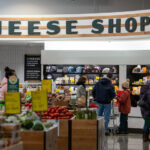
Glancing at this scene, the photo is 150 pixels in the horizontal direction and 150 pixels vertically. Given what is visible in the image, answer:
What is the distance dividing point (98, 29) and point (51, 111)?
226 inches

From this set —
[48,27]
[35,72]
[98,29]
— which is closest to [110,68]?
[98,29]

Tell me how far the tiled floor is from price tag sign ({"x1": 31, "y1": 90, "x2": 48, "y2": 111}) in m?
3.22

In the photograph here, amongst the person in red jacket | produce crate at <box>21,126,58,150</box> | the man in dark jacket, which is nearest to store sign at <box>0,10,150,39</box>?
the person in red jacket

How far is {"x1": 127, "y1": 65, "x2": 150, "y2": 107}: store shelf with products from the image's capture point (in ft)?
41.2

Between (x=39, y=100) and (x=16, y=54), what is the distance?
1202 centimetres

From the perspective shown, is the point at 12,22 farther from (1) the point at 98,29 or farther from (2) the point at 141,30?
(2) the point at 141,30

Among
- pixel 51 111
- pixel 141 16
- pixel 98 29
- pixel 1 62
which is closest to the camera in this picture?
pixel 51 111

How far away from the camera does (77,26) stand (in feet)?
40.1

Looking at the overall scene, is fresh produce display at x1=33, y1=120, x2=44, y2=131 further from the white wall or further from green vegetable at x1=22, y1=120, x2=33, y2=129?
the white wall

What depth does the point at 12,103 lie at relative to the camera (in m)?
5.32

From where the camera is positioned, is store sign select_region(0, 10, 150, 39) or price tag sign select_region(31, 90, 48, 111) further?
store sign select_region(0, 10, 150, 39)

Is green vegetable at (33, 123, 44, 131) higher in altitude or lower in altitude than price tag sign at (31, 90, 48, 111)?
lower

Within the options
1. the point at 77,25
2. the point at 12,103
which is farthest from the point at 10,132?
the point at 77,25

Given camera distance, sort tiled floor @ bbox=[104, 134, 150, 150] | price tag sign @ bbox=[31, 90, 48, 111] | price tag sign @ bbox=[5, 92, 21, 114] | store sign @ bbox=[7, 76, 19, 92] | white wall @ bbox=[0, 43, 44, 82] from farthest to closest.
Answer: white wall @ bbox=[0, 43, 44, 82] < tiled floor @ bbox=[104, 134, 150, 150] < store sign @ bbox=[7, 76, 19, 92] < price tag sign @ bbox=[31, 90, 48, 111] < price tag sign @ bbox=[5, 92, 21, 114]
